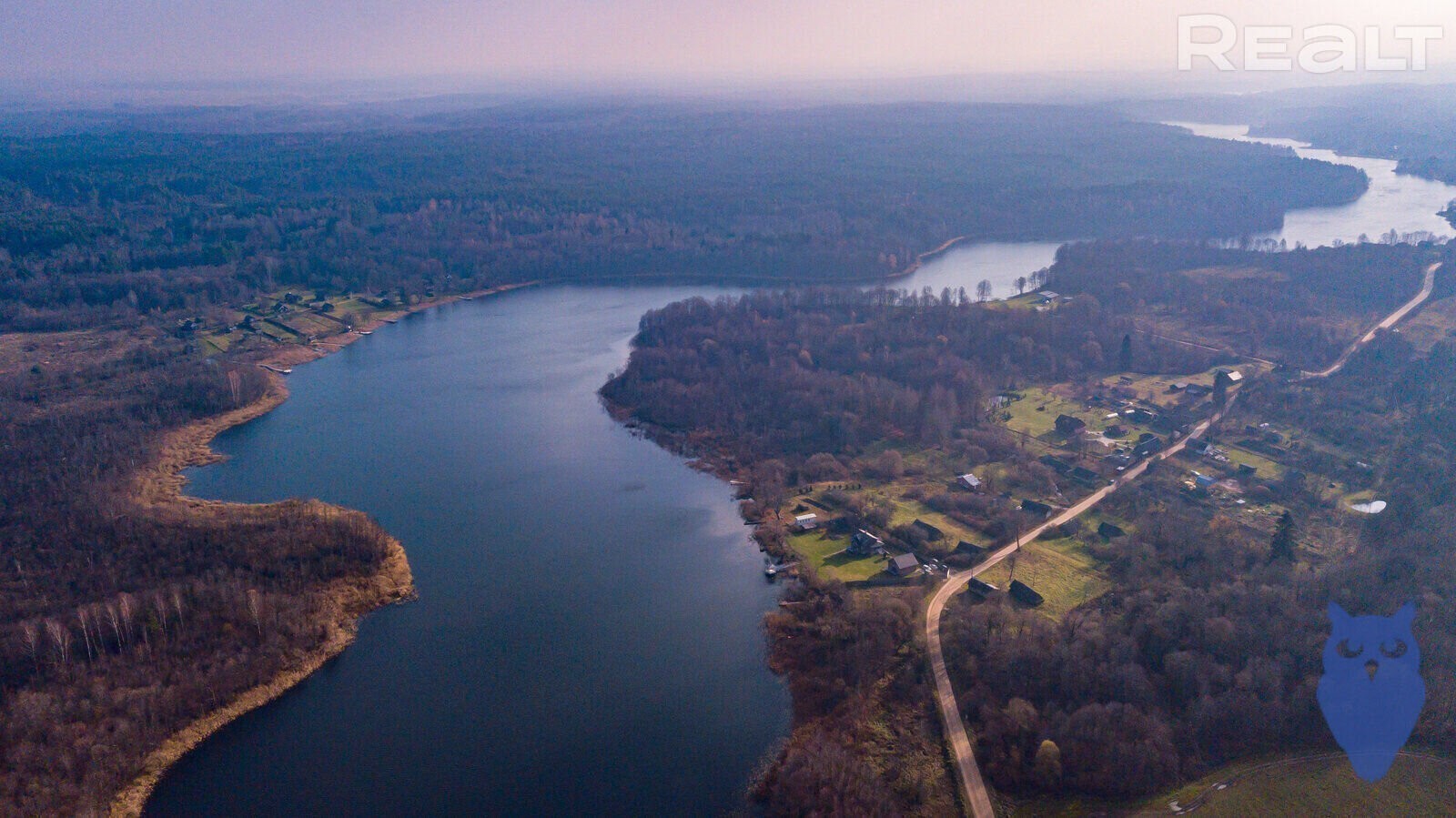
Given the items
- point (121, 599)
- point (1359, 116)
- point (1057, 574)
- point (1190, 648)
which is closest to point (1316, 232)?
point (1359, 116)

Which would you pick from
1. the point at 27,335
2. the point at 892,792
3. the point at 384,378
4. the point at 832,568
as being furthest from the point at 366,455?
the point at 27,335

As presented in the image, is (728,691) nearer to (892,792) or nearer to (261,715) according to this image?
(892,792)

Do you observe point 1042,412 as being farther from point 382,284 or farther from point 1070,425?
point 382,284

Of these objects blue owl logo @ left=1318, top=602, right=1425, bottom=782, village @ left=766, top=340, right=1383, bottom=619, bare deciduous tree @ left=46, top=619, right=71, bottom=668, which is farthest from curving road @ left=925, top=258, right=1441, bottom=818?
bare deciduous tree @ left=46, top=619, right=71, bottom=668

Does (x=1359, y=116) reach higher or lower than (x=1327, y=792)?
higher

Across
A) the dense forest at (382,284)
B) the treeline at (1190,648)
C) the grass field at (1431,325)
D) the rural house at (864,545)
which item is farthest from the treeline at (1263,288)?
the rural house at (864,545)

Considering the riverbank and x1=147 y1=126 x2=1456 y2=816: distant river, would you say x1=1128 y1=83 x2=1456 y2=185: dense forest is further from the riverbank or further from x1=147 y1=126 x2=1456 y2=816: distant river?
the riverbank
